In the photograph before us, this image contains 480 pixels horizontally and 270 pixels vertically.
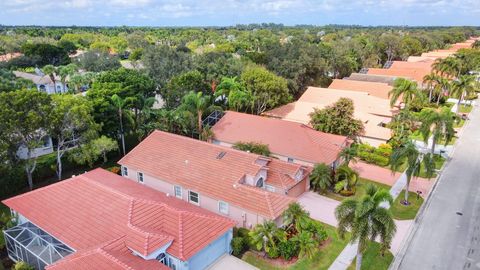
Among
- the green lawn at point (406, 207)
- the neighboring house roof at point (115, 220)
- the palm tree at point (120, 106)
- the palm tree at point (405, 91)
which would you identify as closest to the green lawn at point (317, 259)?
the neighboring house roof at point (115, 220)

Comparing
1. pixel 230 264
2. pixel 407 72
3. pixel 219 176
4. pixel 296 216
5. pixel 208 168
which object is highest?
pixel 407 72

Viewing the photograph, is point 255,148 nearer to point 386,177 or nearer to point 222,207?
point 222,207

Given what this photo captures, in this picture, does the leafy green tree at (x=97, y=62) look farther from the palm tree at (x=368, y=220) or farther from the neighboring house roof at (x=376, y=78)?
the palm tree at (x=368, y=220)

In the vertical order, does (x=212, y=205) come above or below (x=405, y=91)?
below

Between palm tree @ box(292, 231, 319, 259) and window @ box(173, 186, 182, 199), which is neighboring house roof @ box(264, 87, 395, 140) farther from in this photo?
palm tree @ box(292, 231, 319, 259)

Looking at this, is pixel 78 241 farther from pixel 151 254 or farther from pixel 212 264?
pixel 212 264

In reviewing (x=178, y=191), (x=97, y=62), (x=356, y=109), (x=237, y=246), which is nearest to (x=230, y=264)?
(x=237, y=246)

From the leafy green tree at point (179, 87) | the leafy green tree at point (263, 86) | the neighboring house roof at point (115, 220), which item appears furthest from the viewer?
the leafy green tree at point (263, 86)
